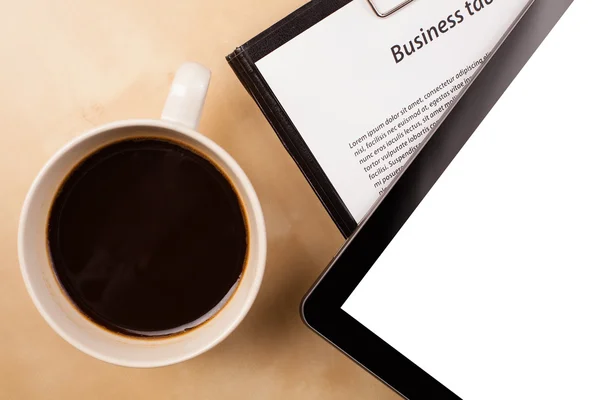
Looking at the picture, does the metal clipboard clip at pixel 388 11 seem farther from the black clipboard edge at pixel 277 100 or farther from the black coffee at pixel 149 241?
the black coffee at pixel 149 241

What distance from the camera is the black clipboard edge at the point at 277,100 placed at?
46cm

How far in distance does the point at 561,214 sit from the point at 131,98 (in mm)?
360

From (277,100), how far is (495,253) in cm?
21

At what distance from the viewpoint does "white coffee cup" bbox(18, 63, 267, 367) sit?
0.40m

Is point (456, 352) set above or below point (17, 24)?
below

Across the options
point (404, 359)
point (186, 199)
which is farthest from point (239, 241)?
point (404, 359)

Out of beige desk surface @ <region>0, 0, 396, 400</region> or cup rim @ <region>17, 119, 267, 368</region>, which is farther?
beige desk surface @ <region>0, 0, 396, 400</region>

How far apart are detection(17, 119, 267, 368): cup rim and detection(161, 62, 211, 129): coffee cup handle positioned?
1 centimetres

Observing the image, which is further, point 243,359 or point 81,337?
point 243,359

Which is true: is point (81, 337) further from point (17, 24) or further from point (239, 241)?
point (17, 24)

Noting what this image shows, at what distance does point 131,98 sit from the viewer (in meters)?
0.50

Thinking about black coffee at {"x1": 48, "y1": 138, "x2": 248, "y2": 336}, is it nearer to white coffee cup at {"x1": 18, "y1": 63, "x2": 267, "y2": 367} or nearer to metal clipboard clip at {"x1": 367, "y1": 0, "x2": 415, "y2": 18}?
white coffee cup at {"x1": 18, "y1": 63, "x2": 267, "y2": 367}

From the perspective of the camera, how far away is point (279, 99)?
18.7 inches

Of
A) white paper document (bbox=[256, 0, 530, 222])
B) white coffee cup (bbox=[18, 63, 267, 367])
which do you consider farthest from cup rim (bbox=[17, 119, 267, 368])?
white paper document (bbox=[256, 0, 530, 222])
